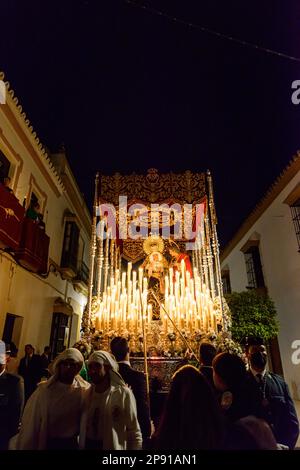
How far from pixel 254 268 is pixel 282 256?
2432 millimetres

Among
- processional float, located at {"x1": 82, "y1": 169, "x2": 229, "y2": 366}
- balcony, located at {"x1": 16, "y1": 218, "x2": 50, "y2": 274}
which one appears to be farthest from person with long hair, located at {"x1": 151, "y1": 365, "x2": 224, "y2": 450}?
balcony, located at {"x1": 16, "y1": 218, "x2": 50, "y2": 274}

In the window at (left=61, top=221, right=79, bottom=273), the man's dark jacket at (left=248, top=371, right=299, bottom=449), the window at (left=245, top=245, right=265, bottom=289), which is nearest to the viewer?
the man's dark jacket at (left=248, top=371, right=299, bottom=449)

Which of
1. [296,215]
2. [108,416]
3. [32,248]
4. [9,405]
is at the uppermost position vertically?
[296,215]

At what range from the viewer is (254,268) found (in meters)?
11.4

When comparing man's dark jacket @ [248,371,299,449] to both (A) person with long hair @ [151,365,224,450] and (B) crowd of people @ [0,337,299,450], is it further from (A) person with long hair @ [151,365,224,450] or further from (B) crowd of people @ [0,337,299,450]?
(A) person with long hair @ [151,365,224,450]

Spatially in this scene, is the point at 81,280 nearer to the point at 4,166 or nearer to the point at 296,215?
the point at 4,166

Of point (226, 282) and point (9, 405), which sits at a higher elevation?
point (226, 282)

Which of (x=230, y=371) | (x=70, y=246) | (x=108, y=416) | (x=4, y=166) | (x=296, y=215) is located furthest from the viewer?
(x=70, y=246)

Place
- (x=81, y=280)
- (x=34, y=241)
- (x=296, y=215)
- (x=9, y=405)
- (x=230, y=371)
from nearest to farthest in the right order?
(x=230, y=371) → (x=9, y=405) → (x=34, y=241) → (x=296, y=215) → (x=81, y=280)

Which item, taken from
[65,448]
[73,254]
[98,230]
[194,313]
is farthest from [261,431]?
[73,254]

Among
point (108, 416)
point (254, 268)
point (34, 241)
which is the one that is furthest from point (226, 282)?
point (108, 416)

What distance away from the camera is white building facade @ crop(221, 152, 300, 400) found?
26.9 feet

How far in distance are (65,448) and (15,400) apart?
42.1 inches

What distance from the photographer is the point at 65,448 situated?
1.74 metres
